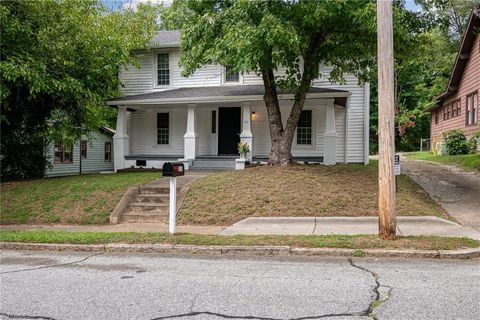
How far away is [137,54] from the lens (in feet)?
69.0

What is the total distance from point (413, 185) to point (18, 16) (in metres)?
13.4

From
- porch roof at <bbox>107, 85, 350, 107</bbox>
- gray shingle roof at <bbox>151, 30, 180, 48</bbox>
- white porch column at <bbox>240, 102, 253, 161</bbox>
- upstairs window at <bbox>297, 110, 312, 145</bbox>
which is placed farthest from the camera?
gray shingle roof at <bbox>151, 30, 180, 48</bbox>

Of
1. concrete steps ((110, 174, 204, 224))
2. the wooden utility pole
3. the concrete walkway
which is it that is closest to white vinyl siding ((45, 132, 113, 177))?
concrete steps ((110, 174, 204, 224))

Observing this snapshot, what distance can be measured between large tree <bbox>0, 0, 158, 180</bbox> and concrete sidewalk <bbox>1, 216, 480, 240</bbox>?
5.11 m

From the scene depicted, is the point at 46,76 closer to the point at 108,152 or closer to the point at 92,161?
the point at 92,161

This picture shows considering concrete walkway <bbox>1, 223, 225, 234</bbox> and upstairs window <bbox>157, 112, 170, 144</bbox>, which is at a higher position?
upstairs window <bbox>157, 112, 170, 144</bbox>

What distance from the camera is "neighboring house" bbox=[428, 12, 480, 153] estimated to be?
22.4 metres

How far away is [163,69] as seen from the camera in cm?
2097

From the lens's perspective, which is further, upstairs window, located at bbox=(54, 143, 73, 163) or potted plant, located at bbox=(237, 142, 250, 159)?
upstairs window, located at bbox=(54, 143, 73, 163)

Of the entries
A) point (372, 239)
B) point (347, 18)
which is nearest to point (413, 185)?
point (347, 18)

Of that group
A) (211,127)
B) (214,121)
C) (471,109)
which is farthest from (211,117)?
(471,109)

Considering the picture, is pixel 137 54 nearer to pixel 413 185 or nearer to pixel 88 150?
pixel 88 150

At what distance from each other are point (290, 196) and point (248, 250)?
3.66 m

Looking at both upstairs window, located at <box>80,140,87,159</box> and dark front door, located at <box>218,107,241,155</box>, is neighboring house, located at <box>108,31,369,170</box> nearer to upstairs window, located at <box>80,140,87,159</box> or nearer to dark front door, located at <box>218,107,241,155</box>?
dark front door, located at <box>218,107,241,155</box>
